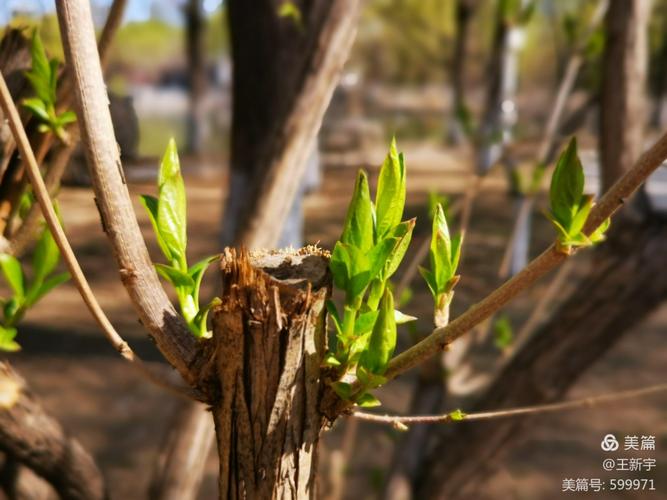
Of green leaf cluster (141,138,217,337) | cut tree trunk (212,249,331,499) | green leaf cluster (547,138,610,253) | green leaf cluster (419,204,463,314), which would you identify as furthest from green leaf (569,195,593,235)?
green leaf cluster (141,138,217,337)

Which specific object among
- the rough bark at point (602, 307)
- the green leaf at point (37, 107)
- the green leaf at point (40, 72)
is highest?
the rough bark at point (602, 307)

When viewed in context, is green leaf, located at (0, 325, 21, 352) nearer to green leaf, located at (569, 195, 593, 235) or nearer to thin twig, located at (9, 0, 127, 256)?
thin twig, located at (9, 0, 127, 256)

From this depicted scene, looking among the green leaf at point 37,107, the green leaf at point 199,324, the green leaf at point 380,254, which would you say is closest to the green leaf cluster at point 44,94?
the green leaf at point 37,107

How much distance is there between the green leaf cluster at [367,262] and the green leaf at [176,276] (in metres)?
0.15

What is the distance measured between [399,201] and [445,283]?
0.10 meters

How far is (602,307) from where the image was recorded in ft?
6.81

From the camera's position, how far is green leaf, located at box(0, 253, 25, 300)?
3.31ft

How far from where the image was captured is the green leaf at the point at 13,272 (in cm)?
101

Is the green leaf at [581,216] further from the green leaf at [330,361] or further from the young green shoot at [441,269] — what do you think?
the green leaf at [330,361]

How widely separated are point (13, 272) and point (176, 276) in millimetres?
283

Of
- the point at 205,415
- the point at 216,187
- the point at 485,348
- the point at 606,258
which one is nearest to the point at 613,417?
the point at 485,348

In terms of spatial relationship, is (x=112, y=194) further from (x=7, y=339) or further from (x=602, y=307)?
(x=602, y=307)

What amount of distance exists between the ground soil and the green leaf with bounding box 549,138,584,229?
108cm

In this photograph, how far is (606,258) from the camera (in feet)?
6.88
